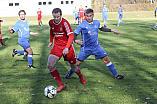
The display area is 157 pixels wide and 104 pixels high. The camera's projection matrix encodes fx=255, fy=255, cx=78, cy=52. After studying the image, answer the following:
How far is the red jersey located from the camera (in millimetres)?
6297

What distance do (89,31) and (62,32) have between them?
106 cm

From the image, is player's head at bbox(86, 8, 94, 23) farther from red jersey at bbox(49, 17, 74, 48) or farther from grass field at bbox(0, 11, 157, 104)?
grass field at bbox(0, 11, 157, 104)

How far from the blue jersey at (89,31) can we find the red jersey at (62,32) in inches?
28.0

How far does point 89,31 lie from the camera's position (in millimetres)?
7207

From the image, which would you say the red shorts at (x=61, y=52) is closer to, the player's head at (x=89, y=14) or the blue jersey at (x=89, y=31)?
the blue jersey at (x=89, y=31)

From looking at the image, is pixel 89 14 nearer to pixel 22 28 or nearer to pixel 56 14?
pixel 56 14

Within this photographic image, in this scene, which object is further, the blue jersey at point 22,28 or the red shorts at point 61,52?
the blue jersey at point 22,28

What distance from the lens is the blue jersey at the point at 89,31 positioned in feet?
23.5

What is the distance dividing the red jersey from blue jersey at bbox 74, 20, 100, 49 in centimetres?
71

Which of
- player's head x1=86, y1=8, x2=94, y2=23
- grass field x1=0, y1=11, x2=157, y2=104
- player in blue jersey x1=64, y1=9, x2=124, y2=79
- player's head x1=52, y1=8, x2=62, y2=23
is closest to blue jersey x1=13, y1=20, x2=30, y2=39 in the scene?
grass field x1=0, y1=11, x2=157, y2=104

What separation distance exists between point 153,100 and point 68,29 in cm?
260

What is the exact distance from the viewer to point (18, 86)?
281 inches

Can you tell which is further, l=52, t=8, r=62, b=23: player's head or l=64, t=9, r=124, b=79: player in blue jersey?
l=64, t=9, r=124, b=79: player in blue jersey

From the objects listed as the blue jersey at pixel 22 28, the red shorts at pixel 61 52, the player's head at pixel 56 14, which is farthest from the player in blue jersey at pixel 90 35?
the blue jersey at pixel 22 28
